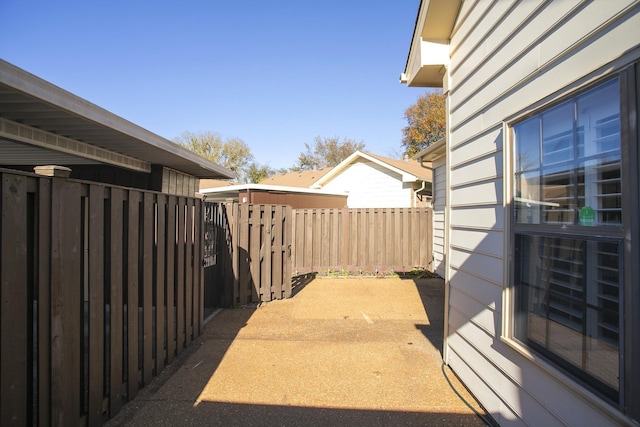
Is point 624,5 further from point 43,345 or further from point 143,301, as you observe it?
point 143,301

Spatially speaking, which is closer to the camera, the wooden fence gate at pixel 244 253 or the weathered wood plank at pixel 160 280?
the weathered wood plank at pixel 160 280

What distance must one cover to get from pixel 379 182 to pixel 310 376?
41.1ft

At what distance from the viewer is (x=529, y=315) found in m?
2.37

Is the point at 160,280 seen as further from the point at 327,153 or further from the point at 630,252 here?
the point at 327,153

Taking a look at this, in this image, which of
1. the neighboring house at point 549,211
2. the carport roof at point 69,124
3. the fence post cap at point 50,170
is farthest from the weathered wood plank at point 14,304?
the neighboring house at point 549,211

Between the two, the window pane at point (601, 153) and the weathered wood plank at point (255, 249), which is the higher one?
the window pane at point (601, 153)

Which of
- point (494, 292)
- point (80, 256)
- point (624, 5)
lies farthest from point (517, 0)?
point (80, 256)

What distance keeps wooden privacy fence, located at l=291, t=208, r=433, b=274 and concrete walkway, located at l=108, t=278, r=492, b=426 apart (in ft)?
12.2

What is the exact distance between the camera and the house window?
1.68m

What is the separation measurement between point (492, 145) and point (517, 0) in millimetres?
1024

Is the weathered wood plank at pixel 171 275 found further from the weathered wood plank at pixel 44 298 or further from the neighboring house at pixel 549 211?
the neighboring house at pixel 549 211

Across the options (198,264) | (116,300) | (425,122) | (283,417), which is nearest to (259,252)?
(198,264)

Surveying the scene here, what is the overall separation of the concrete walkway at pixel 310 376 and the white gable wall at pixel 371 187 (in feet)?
30.2

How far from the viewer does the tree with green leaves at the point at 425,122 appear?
28031 millimetres
